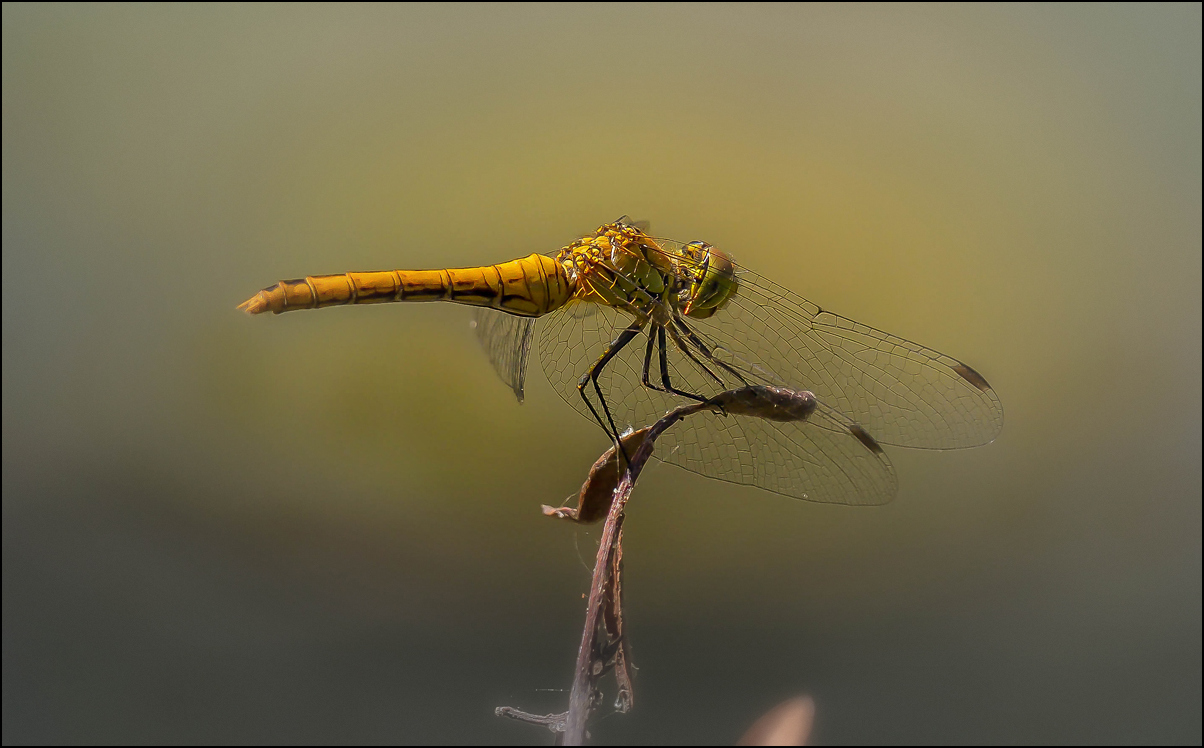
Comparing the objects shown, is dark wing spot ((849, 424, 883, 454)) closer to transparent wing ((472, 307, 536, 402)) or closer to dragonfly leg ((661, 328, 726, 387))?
dragonfly leg ((661, 328, 726, 387))

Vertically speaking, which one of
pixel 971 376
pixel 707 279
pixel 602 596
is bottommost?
pixel 602 596

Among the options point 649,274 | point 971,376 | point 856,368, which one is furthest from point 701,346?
point 971,376

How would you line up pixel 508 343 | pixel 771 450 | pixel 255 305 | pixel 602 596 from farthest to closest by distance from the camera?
pixel 508 343
pixel 771 450
pixel 255 305
pixel 602 596

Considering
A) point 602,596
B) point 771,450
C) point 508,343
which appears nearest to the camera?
point 602,596

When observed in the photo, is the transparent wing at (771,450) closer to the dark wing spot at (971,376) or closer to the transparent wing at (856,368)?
the transparent wing at (856,368)

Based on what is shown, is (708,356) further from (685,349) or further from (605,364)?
(605,364)

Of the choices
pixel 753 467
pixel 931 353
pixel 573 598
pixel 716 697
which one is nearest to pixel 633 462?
pixel 753 467

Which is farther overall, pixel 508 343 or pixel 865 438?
pixel 508 343
